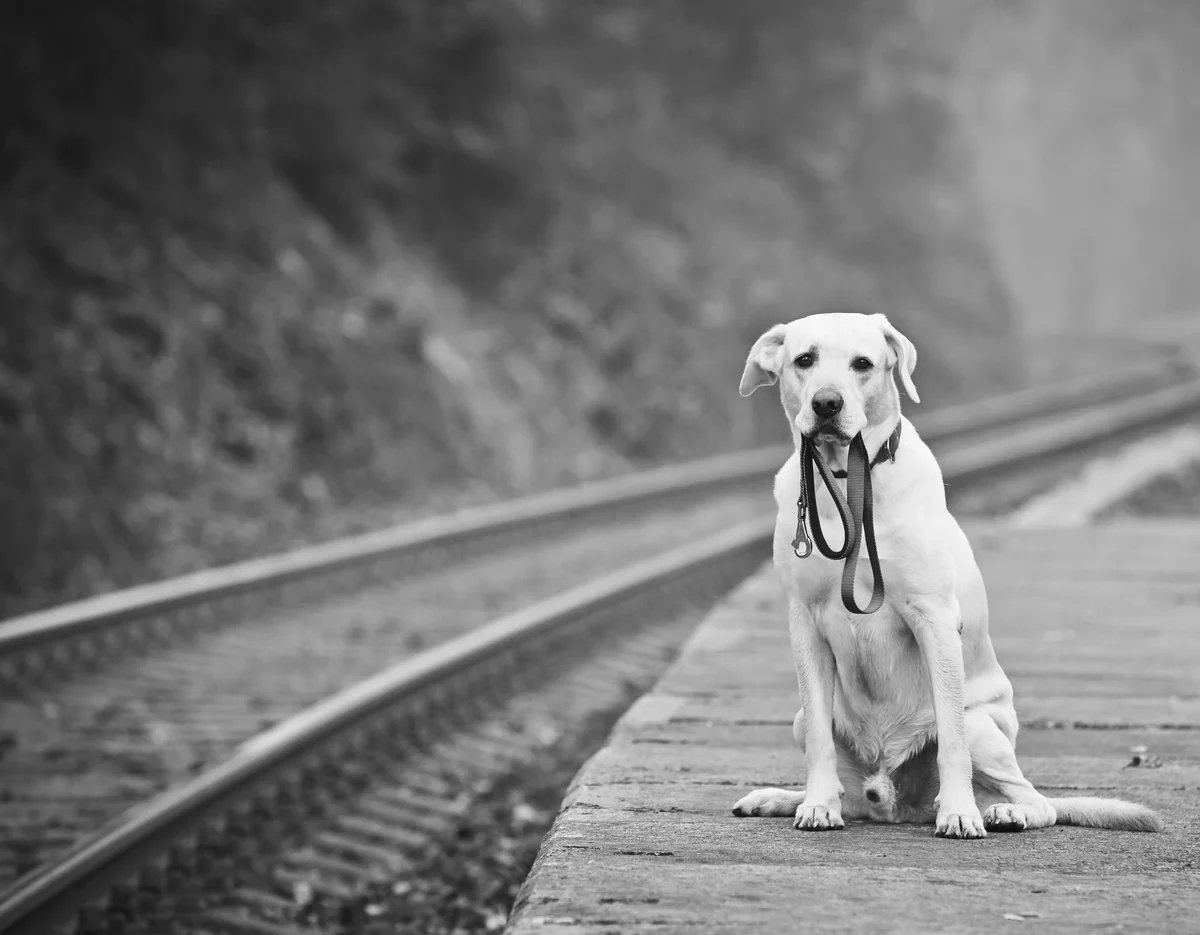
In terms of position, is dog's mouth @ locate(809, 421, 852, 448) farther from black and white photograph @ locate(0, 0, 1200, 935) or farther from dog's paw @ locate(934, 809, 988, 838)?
dog's paw @ locate(934, 809, 988, 838)

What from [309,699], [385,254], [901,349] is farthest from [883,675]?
[385,254]

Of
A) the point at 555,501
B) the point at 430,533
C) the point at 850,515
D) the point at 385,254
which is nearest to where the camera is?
the point at 850,515

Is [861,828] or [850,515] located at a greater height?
[850,515]

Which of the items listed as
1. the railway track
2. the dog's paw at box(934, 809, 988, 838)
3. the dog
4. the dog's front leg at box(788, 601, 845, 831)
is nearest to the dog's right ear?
the dog

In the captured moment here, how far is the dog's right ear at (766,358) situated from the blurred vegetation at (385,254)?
6.38m

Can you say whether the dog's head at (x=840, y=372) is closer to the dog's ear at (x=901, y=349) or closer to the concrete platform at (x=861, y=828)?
the dog's ear at (x=901, y=349)

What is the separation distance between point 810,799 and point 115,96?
1132 cm

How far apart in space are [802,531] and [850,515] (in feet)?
0.34

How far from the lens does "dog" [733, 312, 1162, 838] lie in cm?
271

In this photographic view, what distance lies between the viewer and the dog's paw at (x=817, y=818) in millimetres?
2877

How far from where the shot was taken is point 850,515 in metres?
2.76

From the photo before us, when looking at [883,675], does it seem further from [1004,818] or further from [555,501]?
[555,501]

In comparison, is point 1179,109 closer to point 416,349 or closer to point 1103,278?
point 1103,278

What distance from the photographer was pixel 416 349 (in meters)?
13.8
